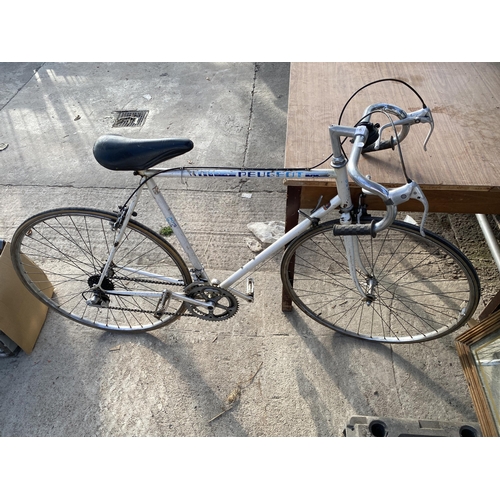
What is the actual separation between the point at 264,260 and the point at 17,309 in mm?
1616

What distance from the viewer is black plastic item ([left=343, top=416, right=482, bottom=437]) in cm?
206

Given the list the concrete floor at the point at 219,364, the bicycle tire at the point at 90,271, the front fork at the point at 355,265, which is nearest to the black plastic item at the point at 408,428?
the concrete floor at the point at 219,364

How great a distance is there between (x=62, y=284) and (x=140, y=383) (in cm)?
105

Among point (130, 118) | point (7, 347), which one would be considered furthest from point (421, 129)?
point (130, 118)

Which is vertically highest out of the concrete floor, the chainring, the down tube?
the down tube

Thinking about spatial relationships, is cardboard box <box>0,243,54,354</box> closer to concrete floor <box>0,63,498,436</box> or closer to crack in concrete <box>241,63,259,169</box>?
concrete floor <box>0,63,498,436</box>

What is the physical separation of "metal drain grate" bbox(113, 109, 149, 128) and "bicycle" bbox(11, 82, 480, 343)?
4.72 ft

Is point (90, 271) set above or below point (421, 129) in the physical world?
below

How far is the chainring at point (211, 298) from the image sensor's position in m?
2.26

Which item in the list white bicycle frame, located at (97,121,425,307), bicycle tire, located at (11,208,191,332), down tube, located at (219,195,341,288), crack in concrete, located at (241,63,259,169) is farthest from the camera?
crack in concrete, located at (241,63,259,169)

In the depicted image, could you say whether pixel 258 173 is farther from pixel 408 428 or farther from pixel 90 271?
pixel 90 271

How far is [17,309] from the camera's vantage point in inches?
95.7

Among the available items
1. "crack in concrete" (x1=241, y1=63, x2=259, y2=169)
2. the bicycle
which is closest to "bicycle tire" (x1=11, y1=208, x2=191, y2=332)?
the bicycle

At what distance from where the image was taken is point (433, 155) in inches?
77.4
